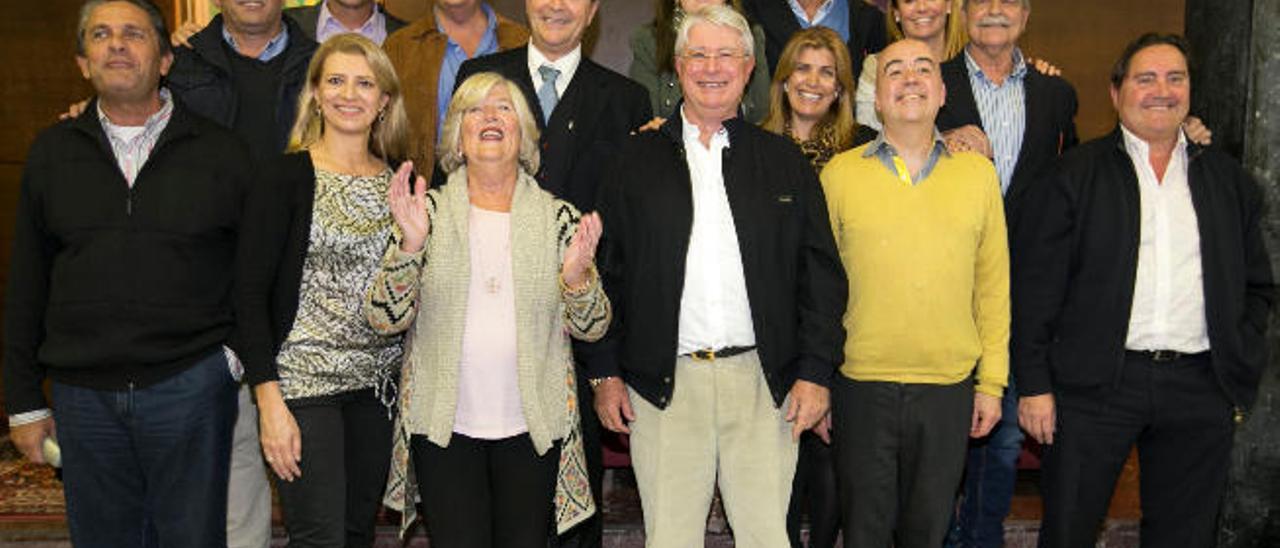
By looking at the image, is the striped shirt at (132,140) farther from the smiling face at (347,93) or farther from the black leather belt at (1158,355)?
the black leather belt at (1158,355)

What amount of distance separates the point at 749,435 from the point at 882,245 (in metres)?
0.64

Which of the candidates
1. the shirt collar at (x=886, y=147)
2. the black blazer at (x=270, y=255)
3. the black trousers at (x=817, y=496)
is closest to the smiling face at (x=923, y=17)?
the shirt collar at (x=886, y=147)

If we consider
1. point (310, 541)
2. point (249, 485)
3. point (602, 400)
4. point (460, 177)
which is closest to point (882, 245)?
point (602, 400)

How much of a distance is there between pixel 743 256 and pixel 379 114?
42.3 inches

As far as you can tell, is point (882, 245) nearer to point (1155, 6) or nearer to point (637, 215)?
point (637, 215)

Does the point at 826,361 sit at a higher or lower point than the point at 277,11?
lower

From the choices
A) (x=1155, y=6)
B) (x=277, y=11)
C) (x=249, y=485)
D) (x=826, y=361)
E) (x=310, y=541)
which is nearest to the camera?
(x=310, y=541)

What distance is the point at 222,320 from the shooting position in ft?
10.3

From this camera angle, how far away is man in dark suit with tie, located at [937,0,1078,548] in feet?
12.4

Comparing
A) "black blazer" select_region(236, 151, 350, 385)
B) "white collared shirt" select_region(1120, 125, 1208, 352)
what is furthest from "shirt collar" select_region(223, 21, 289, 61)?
"white collared shirt" select_region(1120, 125, 1208, 352)

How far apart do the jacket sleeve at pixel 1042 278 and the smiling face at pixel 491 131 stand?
1.58 metres

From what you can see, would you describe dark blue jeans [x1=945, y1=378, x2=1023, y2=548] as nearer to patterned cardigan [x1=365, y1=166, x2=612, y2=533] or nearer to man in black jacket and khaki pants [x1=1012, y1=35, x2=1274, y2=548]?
man in black jacket and khaki pants [x1=1012, y1=35, x2=1274, y2=548]

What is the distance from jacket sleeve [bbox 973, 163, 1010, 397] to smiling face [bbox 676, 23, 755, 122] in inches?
31.0

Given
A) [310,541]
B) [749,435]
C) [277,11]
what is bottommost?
[310,541]
